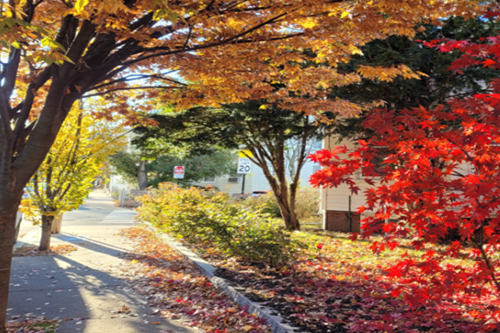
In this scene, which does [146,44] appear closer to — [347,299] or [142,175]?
[347,299]

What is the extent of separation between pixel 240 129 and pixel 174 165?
67.2 ft

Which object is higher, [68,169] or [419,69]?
[419,69]

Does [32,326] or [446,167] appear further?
[32,326]

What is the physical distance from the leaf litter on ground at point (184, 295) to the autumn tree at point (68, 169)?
2174 mm

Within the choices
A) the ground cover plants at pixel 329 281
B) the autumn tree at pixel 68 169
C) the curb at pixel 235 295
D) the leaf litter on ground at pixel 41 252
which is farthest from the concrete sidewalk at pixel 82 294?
the ground cover plants at pixel 329 281

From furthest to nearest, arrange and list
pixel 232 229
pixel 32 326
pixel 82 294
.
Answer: pixel 232 229 < pixel 82 294 < pixel 32 326

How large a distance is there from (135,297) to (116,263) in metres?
3.22

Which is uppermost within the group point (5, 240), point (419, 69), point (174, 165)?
point (419, 69)

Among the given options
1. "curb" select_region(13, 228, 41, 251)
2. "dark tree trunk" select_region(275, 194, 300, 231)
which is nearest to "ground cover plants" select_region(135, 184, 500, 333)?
"dark tree trunk" select_region(275, 194, 300, 231)

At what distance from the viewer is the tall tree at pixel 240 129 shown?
1161 cm

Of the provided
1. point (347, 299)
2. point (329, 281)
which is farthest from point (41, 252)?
point (347, 299)

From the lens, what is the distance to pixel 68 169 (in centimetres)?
1029

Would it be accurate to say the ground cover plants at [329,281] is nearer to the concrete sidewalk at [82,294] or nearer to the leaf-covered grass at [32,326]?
the concrete sidewalk at [82,294]

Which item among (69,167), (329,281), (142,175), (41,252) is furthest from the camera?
(142,175)
